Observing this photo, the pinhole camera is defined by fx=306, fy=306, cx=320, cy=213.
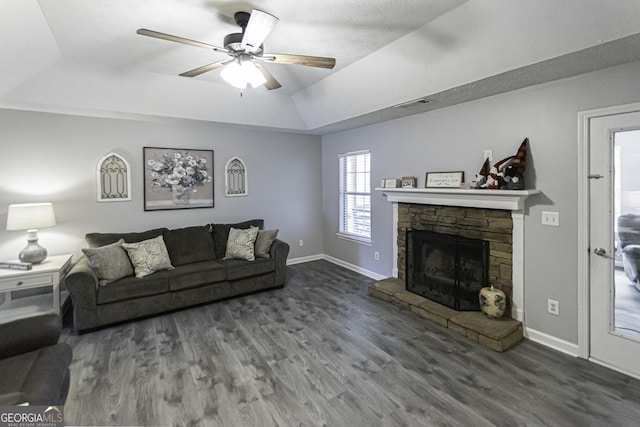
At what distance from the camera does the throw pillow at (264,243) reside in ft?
14.4

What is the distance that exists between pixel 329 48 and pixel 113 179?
3312mm

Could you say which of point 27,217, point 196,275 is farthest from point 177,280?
point 27,217

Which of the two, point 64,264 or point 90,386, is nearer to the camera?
point 90,386

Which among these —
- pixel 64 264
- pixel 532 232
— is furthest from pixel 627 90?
pixel 64 264

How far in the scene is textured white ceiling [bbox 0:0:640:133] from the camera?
2.14 m

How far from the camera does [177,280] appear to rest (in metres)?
3.65

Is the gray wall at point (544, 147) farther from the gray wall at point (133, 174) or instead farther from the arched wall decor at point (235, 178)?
the arched wall decor at point (235, 178)

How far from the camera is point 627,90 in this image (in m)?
2.34

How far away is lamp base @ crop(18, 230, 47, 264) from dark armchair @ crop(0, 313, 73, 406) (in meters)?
1.76

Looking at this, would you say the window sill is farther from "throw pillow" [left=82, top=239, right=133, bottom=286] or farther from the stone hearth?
"throw pillow" [left=82, top=239, right=133, bottom=286]

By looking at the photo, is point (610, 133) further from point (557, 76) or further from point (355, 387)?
point (355, 387)

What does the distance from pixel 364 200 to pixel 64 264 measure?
13.2 feet

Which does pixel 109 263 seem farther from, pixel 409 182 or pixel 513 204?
pixel 513 204

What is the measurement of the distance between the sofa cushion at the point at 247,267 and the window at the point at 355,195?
1.66 metres
